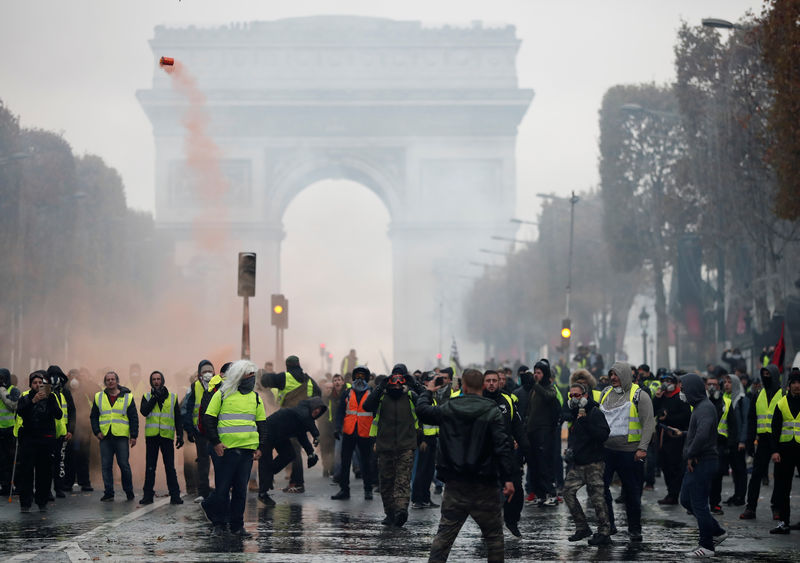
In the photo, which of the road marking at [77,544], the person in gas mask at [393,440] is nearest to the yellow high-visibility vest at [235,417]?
the road marking at [77,544]

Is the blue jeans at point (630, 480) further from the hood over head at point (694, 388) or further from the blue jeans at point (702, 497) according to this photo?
the hood over head at point (694, 388)

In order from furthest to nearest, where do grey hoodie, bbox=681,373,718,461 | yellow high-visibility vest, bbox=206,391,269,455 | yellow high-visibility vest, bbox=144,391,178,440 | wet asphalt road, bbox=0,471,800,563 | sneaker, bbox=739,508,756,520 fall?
yellow high-visibility vest, bbox=144,391,178,440
sneaker, bbox=739,508,756,520
yellow high-visibility vest, bbox=206,391,269,455
grey hoodie, bbox=681,373,718,461
wet asphalt road, bbox=0,471,800,563

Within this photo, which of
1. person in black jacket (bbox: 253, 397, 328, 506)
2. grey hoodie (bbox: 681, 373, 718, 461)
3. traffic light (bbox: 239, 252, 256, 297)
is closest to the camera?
grey hoodie (bbox: 681, 373, 718, 461)

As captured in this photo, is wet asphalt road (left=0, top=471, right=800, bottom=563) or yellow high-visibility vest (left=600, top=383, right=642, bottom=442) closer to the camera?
wet asphalt road (left=0, top=471, right=800, bottom=563)

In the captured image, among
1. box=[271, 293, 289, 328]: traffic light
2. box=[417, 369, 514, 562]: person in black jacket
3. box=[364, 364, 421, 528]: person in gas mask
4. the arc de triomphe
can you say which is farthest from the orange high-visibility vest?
the arc de triomphe

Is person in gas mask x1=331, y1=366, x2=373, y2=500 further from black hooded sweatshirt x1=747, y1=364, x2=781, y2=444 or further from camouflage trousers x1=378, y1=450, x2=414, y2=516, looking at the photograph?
black hooded sweatshirt x1=747, y1=364, x2=781, y2=444

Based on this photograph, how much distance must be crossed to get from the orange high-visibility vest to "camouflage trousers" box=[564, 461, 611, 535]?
4296mm

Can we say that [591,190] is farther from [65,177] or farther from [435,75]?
[65,177]

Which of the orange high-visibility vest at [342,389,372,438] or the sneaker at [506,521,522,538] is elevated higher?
the orange high-visibility vest at [342,389,372,438]

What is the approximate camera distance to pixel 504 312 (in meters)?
77.5

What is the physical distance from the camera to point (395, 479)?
1538 centimetres

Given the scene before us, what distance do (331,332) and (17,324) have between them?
202ft

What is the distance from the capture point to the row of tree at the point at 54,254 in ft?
153

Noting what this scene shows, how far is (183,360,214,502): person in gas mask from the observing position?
54.2ft
